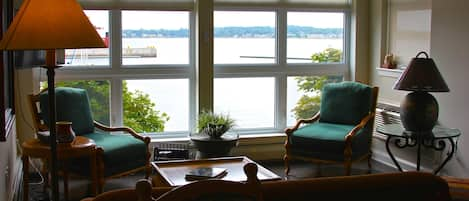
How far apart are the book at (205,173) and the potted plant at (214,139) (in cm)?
76

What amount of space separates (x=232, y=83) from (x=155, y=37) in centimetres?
91

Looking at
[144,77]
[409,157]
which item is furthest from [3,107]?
[409,157]

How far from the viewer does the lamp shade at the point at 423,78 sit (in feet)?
14.4

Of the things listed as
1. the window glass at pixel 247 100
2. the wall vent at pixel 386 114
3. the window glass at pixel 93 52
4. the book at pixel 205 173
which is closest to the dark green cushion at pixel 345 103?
the wall vent at pixel 386 114


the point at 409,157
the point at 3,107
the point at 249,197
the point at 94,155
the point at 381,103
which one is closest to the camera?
the point at 249,197

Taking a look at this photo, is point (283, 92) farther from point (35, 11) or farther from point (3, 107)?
point (35, 11)

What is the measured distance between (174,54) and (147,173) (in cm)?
139

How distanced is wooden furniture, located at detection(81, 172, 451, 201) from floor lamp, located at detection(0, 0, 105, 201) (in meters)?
0.62

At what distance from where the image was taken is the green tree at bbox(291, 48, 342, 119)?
625cm

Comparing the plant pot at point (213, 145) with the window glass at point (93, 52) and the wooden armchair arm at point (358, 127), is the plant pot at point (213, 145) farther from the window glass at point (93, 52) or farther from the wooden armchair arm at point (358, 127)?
the window glass at point (93, 52)

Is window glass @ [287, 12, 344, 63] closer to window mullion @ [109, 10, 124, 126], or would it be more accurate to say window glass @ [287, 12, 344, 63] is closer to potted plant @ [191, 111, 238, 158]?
potted plant @ [191, 111, 238, 158]

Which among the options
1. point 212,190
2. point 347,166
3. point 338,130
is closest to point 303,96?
point 338,130

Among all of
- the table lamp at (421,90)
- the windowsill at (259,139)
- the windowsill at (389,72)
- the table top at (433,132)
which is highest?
the windowsill at (389,72)

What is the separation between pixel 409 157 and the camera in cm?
555
